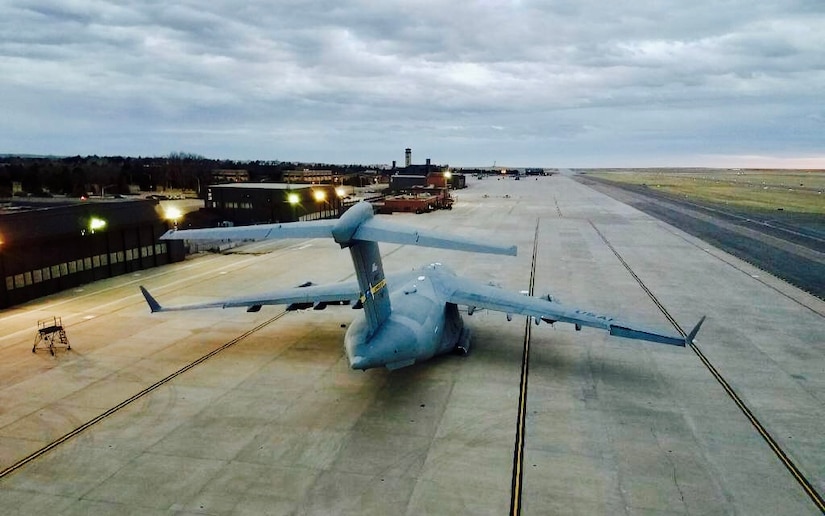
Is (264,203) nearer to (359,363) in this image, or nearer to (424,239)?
(359,363)

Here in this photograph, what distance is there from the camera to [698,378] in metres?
21.0

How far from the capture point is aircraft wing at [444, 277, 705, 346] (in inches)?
746

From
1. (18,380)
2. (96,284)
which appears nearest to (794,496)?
(18,380)

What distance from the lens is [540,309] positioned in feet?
Result: 70.4

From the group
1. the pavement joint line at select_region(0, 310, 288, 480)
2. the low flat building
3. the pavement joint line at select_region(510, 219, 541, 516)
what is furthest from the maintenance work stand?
the low flat building

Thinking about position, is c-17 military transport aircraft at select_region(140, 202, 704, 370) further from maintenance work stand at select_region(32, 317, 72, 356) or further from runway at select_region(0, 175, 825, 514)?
maintenance work stand at select_region(32, 317, 72, 356)

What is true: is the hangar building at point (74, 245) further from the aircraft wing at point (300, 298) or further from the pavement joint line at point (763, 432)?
the pavement joint line at point (763, 432)

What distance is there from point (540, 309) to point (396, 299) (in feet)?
20.2

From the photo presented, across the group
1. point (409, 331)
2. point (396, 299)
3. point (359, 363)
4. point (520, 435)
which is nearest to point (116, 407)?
point (359, 363)

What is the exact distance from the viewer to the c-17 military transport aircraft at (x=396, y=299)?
1474 centimetres

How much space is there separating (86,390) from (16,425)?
9.01ft

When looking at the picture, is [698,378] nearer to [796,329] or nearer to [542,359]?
[542,359]

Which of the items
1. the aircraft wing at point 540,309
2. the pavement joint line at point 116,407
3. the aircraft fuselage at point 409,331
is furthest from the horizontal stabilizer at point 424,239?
the pavement joint line at point 116,407

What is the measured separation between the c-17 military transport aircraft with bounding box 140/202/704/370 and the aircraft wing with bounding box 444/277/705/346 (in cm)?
3
